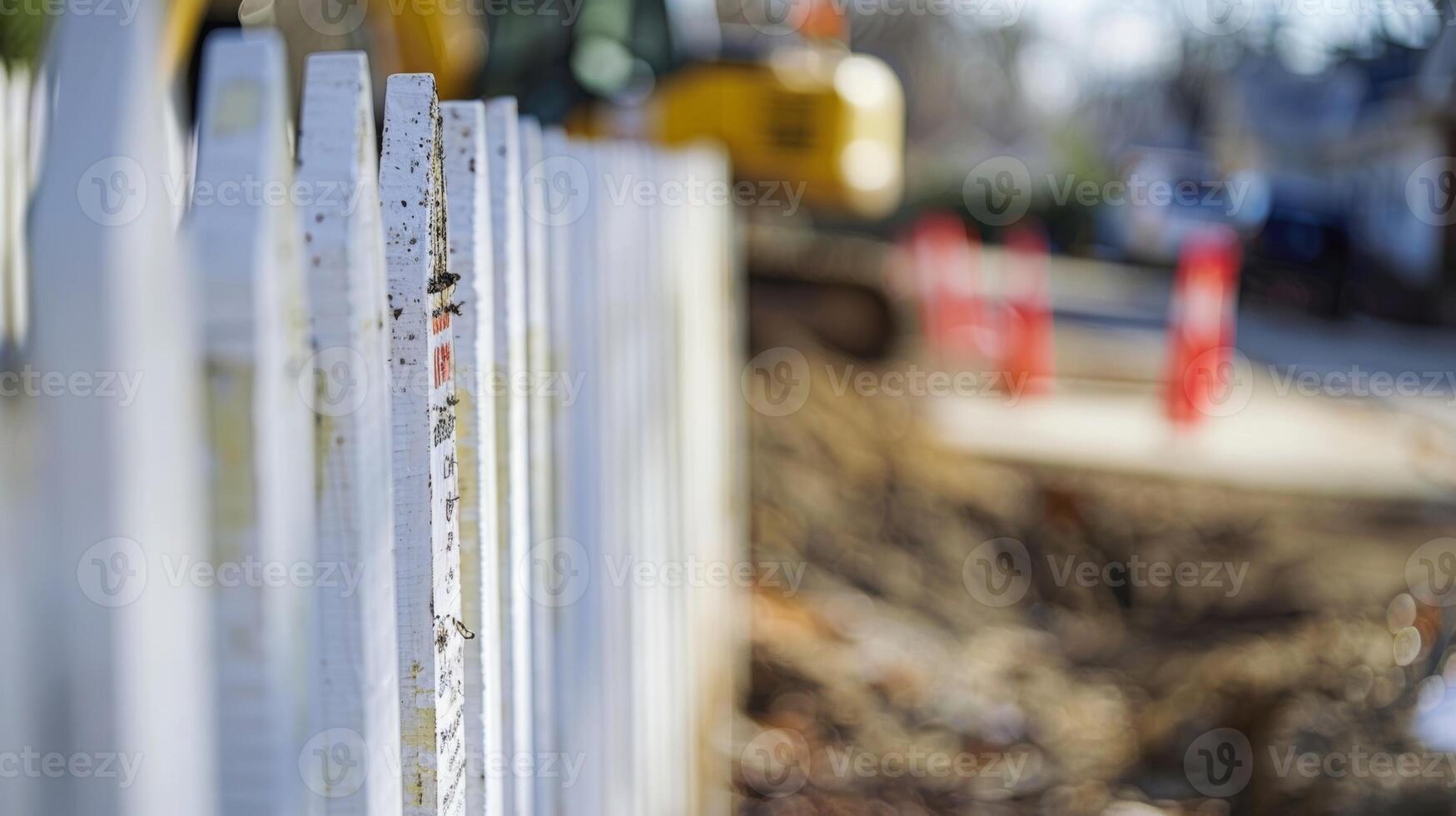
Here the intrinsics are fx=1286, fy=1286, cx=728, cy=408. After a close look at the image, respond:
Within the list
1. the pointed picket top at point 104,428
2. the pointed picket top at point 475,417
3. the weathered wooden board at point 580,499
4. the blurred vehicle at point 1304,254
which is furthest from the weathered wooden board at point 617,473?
the blurred vehicle at point 1304,254

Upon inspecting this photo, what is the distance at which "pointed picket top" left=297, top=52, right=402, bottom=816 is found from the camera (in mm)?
1052

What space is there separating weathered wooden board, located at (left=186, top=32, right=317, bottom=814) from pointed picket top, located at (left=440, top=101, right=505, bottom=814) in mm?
509

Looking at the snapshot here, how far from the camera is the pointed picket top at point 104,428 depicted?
0.79 meters

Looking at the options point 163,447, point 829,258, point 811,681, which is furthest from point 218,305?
point 829,258

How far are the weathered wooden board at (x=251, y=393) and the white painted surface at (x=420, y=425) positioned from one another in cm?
27

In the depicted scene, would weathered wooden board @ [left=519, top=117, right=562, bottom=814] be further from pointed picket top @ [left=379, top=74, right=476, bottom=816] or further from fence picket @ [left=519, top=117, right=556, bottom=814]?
pointed picket top @ [left=379, top=74, right=476, bottom=816]

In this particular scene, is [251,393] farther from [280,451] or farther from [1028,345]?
[1028,345]

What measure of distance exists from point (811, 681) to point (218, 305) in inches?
161

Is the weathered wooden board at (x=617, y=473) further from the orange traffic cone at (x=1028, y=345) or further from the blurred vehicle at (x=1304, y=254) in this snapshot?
the blurred vehicle at (x=1304, y=254)

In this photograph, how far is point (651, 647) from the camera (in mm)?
2900

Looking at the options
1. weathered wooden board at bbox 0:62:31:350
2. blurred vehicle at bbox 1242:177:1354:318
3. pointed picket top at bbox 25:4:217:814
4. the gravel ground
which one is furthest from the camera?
blurred vehicle at bbox 1242:177:1354:318

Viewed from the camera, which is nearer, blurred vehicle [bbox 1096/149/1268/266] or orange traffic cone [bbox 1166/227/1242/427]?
orange traffic cone [bbox 1166/227/1242/427]

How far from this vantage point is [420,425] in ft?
4.23

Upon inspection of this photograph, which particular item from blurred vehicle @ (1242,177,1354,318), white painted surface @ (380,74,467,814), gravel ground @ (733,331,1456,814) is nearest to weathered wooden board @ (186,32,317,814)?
white painted surface @ (380,74,467,814)
